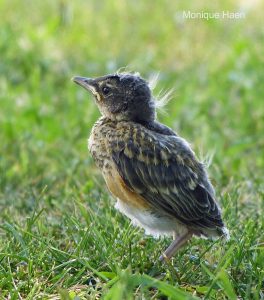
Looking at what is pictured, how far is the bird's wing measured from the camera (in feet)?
16.9

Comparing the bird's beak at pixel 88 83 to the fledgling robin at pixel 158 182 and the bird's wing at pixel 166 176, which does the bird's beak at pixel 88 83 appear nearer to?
the fledgling robin at pixel 158 182

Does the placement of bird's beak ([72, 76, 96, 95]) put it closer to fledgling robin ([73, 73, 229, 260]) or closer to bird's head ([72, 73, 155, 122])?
bird's head ([72, 73, 155, 122])

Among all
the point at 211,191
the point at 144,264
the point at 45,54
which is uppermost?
the point at 45,54

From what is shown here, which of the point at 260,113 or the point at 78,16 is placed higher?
the point at 78,16

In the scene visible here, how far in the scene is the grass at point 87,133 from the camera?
16.1 feet

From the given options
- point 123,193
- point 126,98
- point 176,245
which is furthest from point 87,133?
point 176,245

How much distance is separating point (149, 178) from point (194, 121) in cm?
358

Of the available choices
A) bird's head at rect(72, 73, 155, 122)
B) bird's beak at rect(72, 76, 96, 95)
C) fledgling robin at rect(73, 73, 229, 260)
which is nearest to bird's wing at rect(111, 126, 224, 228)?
fledgling robin at rect(73, 73, 229, 260)

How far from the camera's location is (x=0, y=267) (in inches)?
196

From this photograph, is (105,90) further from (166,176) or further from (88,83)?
(166,176)

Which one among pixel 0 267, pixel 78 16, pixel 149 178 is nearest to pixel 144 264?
pixel 149 178

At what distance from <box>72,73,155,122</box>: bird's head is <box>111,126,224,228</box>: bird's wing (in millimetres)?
238

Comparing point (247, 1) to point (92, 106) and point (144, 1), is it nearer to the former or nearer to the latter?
point (144, 1)

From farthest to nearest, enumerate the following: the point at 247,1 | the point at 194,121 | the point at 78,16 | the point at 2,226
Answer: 1. the point at 247,1
2. the point at 78,16
3. the point at 194,121
4. the point at 2,226
